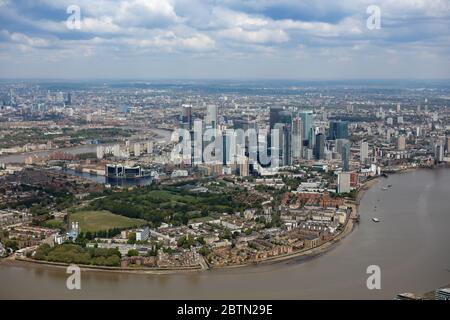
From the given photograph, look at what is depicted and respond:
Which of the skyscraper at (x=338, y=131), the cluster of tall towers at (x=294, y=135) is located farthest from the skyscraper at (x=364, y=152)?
the skyscraper at (x=338, y=131)

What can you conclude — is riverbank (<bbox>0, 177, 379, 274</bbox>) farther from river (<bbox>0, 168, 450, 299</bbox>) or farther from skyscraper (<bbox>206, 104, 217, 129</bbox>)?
skyscraper (<bbox>206, 104, 217, 129</bbox>)

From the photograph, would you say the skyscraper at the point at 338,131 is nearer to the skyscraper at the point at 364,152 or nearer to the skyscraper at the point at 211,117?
the skyscraper at the point at 364,152

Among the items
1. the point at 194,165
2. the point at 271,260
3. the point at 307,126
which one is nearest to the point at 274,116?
the point at 307,126

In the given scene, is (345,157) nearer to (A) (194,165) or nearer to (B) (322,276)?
(A) (194,165)

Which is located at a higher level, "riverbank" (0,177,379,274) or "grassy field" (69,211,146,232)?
"grassy field" (69,211,146,232)

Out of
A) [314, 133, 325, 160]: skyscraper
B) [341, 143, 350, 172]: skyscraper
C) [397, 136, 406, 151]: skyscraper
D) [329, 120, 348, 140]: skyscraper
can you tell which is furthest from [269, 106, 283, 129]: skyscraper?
[397, 136, 406, 151]: skyscraper
